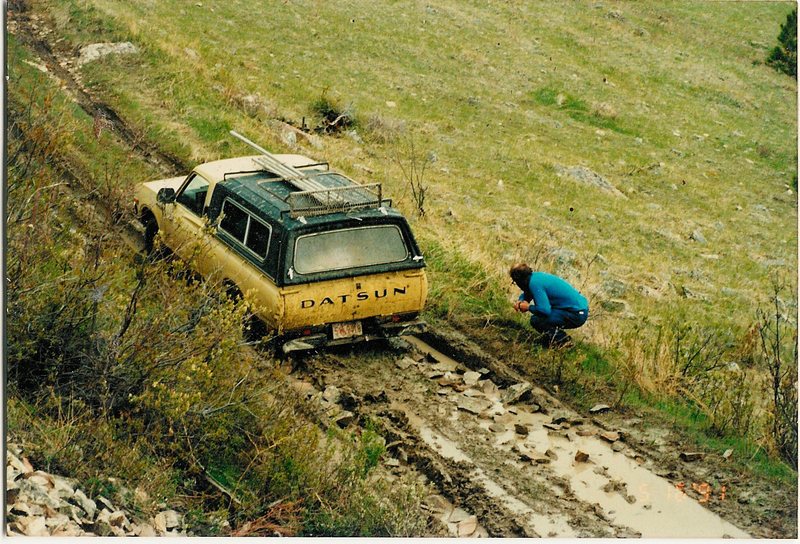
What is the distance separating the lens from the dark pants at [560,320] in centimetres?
983

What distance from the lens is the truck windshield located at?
890 centimetres

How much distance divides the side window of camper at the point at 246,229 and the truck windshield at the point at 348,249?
1.54 feet

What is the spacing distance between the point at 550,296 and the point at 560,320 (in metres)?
0.29

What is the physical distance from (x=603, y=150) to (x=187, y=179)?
52.6ft

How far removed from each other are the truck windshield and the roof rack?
0.27 meters

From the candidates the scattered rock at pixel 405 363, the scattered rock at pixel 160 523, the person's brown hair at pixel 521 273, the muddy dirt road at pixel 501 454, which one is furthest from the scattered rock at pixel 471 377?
the scattered rock at pixel 160 523

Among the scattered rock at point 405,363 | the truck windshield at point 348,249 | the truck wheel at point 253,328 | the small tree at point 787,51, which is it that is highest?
the small tree at point 787,51

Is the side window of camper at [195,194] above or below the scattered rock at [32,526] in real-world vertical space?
above

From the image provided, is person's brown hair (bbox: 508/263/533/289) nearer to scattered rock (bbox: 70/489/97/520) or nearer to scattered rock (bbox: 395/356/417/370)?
scattered rock (bbox: 395/356/417/370)

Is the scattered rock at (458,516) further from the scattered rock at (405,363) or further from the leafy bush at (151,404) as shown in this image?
the scattered rock at (405,363)

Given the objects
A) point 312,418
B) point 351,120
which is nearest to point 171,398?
point 312,418

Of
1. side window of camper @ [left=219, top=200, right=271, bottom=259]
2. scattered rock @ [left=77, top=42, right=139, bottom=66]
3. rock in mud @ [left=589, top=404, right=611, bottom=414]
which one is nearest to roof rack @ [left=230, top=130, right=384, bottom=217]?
side window of camper @ [left=219, top=200, right=271, bottom=259]

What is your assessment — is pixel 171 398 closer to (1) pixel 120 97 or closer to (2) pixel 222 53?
(1) pixel 120 97

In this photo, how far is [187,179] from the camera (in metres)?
10.7
